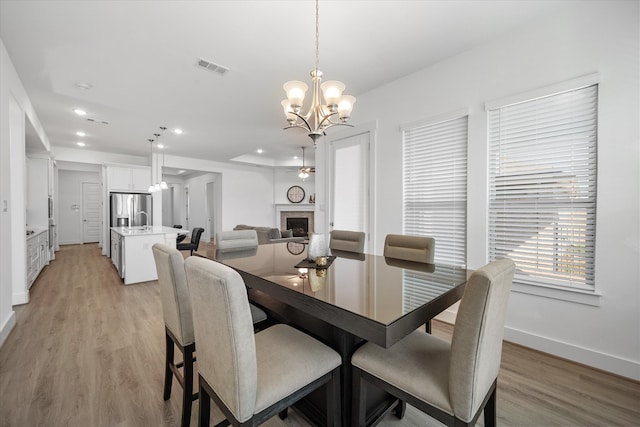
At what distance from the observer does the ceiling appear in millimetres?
2098

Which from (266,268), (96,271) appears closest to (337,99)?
(266,268)

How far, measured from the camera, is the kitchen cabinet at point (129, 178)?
667 centimetres

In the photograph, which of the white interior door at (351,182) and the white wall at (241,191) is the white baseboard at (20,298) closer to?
the white interior door at (351,182)

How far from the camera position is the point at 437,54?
2.73 metres

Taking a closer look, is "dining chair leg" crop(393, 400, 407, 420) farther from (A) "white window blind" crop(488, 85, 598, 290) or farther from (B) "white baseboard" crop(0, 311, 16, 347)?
(B) "white baseboard" crop(0, 311, 16, 347)

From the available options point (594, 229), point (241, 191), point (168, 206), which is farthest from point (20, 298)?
point (168, 206)

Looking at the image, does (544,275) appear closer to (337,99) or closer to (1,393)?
(337,99)

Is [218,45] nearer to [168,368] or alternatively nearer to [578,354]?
[168,368]

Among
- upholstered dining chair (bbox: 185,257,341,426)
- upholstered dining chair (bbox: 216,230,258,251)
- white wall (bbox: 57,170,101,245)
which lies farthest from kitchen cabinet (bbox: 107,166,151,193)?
upholstered dining chair (bbox: 185,257,341,426)

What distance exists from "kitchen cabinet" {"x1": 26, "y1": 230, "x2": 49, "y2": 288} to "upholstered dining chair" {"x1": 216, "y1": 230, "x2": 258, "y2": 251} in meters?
3.45

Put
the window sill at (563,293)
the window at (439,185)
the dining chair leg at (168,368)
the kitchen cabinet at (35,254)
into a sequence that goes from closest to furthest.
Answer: the dining chair leg at (168,368) < the window sill at (563,293) < the window at (439,185) < the kitchen cabinet at (35,254)

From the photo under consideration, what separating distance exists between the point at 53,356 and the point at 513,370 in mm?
3601

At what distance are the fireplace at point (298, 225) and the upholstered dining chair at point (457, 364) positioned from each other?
815cm

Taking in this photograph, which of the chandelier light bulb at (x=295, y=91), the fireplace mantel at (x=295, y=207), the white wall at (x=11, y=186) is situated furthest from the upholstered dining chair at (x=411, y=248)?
the fireplace mantel at (x=295, y=207)
